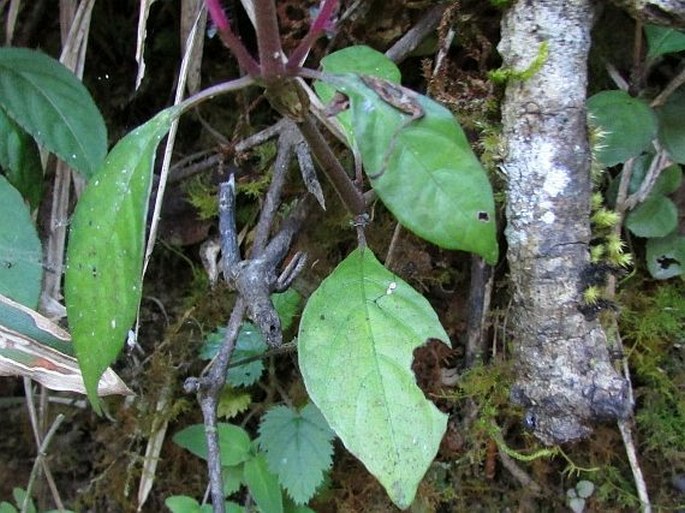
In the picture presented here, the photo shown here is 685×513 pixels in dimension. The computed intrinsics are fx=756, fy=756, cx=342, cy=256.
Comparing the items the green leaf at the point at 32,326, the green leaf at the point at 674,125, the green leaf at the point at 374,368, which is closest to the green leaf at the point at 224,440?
the green leaf at the point at 32,326

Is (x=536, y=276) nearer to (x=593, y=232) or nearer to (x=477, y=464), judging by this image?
(x=593, y=232)

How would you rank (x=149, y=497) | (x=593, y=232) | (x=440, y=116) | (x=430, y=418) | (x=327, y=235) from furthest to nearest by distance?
(x=149, y=497) → (x=327, y=235) → (x=593, y=232) → (x=430, y=418) → (x=440, y=116)

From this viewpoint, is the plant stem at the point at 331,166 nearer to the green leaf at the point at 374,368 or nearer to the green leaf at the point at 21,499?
the green leaf at the point at 374,368

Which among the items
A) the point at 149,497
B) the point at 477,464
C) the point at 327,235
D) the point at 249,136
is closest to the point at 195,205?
the point at 249,136

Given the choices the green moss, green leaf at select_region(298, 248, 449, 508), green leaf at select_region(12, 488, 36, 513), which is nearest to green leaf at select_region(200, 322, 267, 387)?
green leaf at select_region(298, 248, 449, 508)

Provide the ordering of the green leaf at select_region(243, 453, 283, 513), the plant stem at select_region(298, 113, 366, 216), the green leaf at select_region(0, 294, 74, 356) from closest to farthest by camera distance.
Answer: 1. the plant stem at select_region(298, 113, 366, 216)
2. the green leaf at select_region(0, 294, 74, 356)
3. the green leaf at select_region(243, 453, 283, 513)

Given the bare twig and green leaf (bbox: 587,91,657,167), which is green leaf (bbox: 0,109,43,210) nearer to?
the bare twig
